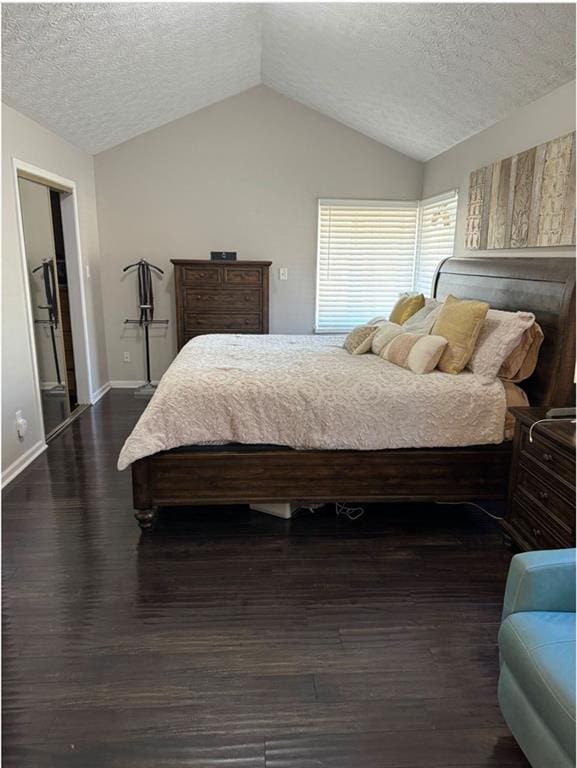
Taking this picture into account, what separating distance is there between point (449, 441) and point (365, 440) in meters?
0.47

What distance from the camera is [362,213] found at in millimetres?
5387

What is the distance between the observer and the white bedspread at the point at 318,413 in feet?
8.54

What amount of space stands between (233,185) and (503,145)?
110 inches

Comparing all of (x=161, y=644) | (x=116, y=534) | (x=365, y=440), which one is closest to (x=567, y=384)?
(x=365, y=440)

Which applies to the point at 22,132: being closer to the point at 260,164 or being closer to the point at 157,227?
the point at 157,227

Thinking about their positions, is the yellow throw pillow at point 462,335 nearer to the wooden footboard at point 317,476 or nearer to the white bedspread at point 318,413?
the white bedspread at point 318,413

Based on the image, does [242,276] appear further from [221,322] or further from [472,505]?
[472,505]

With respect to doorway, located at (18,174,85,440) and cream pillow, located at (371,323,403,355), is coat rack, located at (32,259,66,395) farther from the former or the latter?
cream pillow, located at (371,323,403,355)

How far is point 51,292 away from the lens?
4746 millimetres

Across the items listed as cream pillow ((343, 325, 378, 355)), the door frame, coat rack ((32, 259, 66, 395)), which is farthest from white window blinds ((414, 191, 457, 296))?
coat rack ((32, 259, 66, 395))

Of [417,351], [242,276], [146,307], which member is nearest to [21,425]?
[146,307]

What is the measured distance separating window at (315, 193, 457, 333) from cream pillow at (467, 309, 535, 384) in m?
2.41

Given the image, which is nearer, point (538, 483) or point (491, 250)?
point (538, 483)

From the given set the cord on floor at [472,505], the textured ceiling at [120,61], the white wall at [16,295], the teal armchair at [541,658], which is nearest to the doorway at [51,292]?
the white wall at [16,295]
